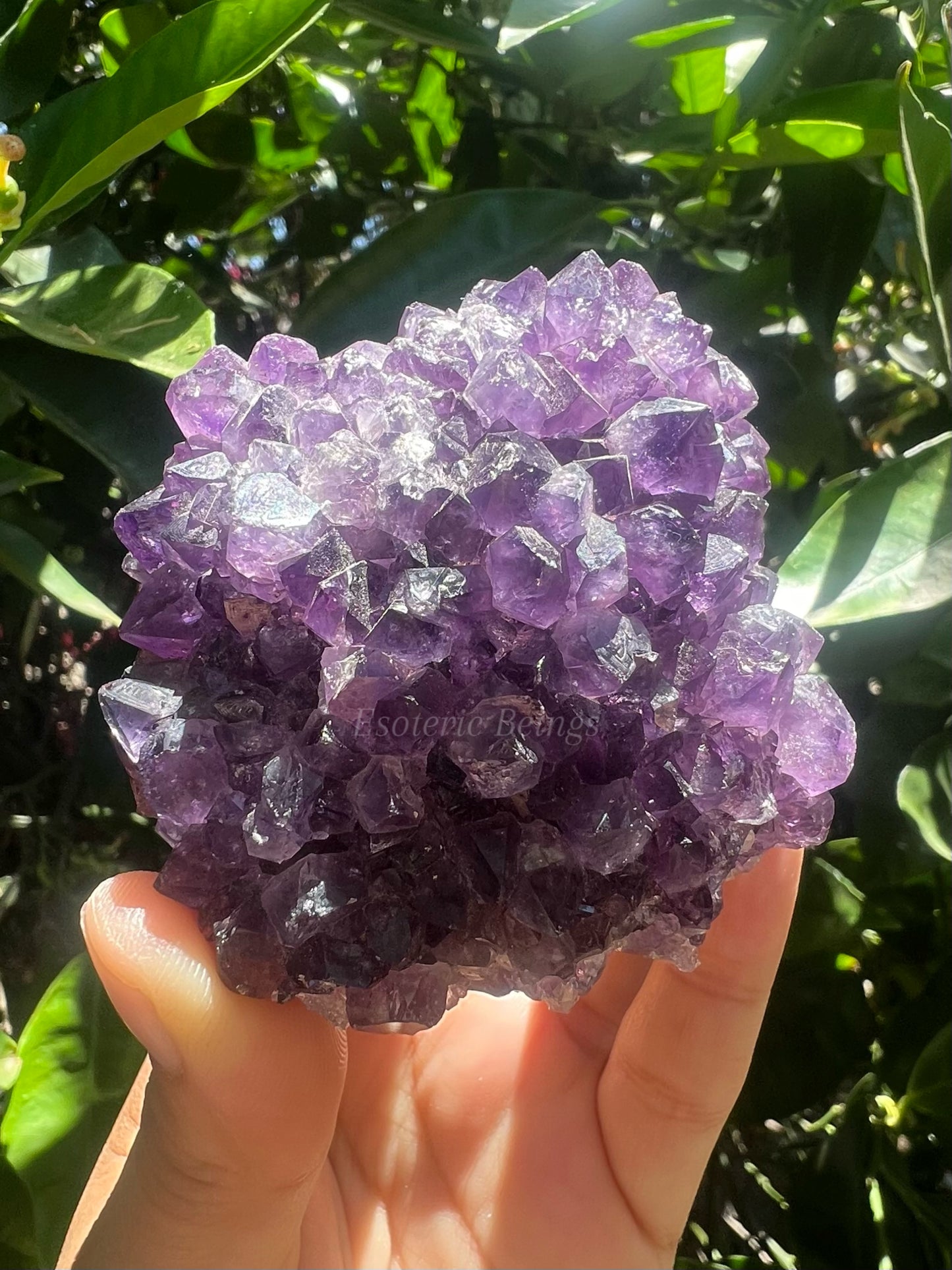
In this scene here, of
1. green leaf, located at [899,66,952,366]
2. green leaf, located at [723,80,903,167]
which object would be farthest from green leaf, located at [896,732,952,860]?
green leaf, located at [723,80,903,167]

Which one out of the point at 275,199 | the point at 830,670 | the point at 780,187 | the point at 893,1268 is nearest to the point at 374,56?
the point at 275,199

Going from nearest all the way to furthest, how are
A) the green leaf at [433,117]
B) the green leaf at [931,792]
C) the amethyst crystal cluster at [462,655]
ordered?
the amethyst crystal cluster at [462,655], the green leaf at [931,792], the green leaf at [433,117]

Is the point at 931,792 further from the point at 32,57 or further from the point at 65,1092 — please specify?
the point at 32,57

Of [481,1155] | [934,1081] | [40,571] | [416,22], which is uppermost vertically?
[416,22]

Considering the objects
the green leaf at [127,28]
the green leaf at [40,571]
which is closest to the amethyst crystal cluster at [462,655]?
the green leaf at [40,571]

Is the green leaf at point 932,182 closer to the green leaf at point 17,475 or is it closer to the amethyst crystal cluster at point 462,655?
the amethyst crystal cluster at point 462,655

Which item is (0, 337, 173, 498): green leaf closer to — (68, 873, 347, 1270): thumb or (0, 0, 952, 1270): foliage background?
(0, 0, 952, 1270): foliage background

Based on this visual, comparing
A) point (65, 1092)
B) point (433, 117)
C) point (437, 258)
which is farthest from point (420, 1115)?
point (433, 117)
